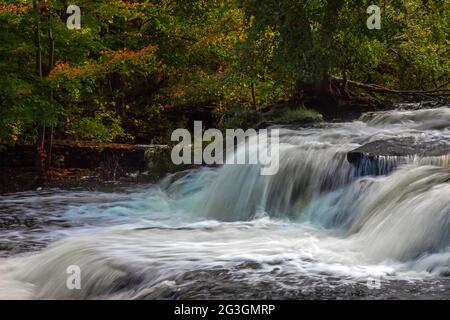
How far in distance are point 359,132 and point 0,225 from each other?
6306 mm

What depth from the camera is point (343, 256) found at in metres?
7.34

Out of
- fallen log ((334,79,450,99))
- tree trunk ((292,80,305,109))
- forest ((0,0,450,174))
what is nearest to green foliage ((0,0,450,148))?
forest ((0,0,450,174))

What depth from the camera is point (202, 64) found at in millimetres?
17453

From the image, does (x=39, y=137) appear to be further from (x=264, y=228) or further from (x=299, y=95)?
(x=264, y=228)

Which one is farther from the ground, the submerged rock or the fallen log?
the fallen log

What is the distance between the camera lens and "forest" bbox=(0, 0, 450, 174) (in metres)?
12.6

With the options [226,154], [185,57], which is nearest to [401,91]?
[226,154]

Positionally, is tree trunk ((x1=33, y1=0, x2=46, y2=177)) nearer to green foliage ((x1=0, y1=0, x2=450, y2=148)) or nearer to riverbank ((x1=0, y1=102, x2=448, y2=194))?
green foliage ((x1=0, y1=0, x2=450, y2=148))

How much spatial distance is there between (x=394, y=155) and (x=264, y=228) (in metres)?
2.12

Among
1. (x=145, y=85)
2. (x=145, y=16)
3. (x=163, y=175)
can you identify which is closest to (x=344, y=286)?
(x=163, y=175)


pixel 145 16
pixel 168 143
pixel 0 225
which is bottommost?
pixel 0 225

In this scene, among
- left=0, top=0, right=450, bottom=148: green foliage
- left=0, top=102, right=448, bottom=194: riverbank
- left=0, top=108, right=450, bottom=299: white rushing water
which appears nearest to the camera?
left=0, top=108, right=450, bottom=299: white rushing water

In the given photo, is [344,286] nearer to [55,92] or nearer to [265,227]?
[265,227]

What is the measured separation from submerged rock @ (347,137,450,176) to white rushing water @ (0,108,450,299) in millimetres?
71
